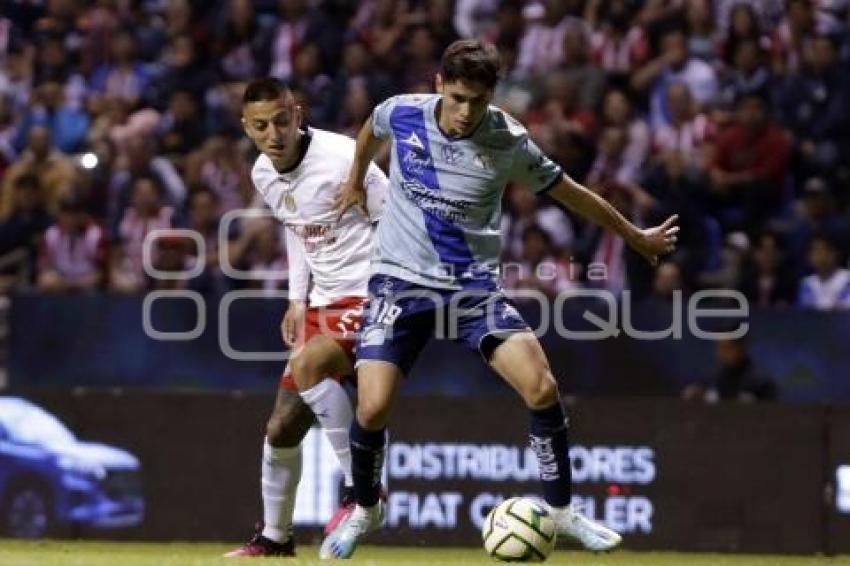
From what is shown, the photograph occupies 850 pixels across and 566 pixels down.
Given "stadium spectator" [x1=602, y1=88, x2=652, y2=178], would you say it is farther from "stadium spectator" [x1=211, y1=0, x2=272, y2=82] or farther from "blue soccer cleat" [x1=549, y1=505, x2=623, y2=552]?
"blue soccer cleat" [x1=549, y1=505, x2=623, y2=552]

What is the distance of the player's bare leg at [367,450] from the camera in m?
8.93

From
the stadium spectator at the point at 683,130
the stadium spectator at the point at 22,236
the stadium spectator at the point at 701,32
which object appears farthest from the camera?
the stadium spectator at the point at 701,32

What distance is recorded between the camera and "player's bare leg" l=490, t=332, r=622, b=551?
8727mm

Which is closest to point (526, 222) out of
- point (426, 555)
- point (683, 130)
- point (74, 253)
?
point (683, 130)

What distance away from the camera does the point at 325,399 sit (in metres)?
9.87

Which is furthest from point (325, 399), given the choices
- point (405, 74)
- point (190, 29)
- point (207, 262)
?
point (190, 29)

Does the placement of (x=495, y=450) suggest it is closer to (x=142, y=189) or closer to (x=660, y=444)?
(x=660, y=444)

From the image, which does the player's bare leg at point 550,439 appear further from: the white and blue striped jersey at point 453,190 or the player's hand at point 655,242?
the player's hand at point 655,242

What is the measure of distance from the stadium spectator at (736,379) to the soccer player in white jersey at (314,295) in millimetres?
4017

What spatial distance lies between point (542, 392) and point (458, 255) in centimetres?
74

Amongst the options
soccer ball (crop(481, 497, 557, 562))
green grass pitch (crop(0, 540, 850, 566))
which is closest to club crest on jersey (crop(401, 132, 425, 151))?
soccer ball (crop(481, 497, 557, 562))

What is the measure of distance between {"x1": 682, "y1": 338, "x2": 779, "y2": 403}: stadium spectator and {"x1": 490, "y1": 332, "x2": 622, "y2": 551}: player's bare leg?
4.65 m

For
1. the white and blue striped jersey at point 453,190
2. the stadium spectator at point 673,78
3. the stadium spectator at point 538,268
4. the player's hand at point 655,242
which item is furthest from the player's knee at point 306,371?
the stadium spectator at point 673,78

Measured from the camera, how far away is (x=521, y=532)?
8766 millimetres
